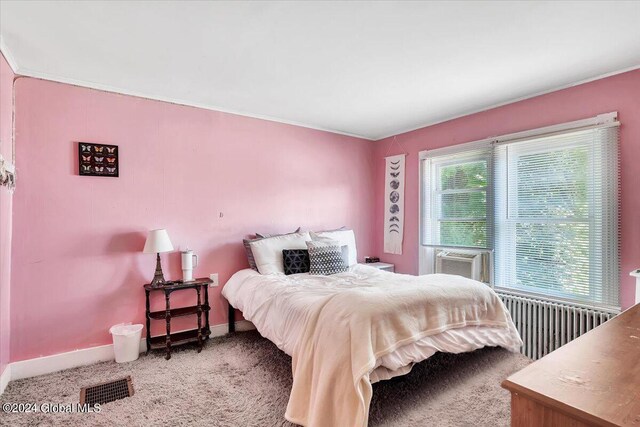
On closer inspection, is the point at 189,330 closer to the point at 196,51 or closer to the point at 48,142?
the point at 48,142

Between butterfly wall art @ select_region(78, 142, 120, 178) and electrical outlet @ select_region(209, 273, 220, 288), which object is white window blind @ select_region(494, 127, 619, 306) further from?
butterfly wall art @ select_region(78, 142, 120, 178)

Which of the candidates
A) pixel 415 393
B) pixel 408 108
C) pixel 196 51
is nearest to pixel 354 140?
pixel 408 108

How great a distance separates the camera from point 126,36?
1972 millimetres

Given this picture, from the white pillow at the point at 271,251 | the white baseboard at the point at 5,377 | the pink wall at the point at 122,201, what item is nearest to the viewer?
Answer: the white baseboard at the point at 5,377

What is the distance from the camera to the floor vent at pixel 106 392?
6.73 ft

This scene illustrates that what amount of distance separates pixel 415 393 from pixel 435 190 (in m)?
2.46

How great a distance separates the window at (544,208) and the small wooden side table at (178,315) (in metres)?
2.81

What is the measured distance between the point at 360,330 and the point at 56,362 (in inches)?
101

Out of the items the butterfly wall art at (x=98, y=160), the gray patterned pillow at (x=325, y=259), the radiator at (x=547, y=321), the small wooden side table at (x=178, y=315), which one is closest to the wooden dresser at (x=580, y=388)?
the radiator at (x=547, y=321)

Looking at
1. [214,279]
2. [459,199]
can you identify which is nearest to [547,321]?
[459,199]

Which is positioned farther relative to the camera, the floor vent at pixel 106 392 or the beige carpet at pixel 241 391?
the floor vent at pixel 106 392

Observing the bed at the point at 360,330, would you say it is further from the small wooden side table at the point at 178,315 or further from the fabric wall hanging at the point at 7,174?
the fabric wall hanging at the point at 7,174

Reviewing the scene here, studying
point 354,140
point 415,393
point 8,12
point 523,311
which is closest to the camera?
point 8,12

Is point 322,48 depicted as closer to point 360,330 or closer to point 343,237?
point 360,330
